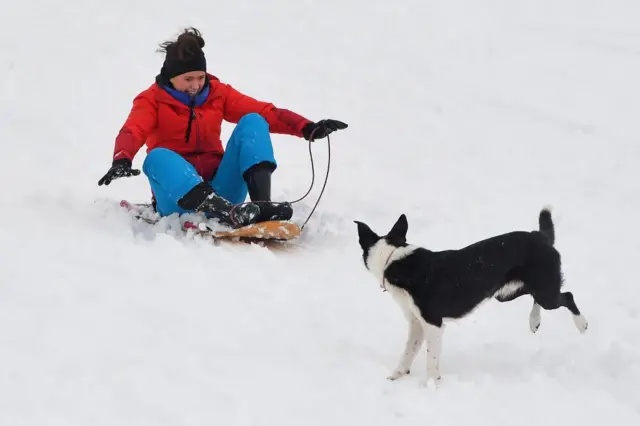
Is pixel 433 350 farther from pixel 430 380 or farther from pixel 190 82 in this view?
pixel 190 82

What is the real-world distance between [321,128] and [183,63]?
1.16 m

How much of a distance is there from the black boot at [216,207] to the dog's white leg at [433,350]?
1.79m

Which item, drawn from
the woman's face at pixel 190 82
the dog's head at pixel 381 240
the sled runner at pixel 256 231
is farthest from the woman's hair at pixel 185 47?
the dog's head at pixel 381 240

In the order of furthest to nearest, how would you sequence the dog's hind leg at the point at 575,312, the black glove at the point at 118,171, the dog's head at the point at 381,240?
the black glove at the point at 118,171
the dog's hind leg at the point at 575,312
the dog's head at the point at 381,240

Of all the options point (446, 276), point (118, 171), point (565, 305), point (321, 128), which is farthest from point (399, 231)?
point (118, 171)

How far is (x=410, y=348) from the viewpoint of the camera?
3.60m

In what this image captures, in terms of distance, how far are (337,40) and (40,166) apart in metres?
5.72

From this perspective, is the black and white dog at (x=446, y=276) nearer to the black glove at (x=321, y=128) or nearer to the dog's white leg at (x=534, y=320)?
the dog's white leg at (x=534, y=320)

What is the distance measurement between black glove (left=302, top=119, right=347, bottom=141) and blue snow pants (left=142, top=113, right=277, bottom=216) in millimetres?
332

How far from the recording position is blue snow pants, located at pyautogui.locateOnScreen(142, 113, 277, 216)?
4.80 m

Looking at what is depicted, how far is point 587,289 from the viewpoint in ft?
15.9

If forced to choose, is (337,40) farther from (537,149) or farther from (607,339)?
(607,339)

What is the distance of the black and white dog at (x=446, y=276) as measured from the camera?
139 inches

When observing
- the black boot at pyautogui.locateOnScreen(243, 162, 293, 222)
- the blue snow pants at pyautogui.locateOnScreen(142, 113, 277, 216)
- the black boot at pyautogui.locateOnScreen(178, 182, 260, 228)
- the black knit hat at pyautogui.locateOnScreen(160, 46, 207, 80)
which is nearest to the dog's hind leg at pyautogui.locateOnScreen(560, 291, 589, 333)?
the black boot at pyautogui.locateOnScreen(243, 162, 293, 222)
